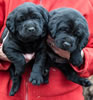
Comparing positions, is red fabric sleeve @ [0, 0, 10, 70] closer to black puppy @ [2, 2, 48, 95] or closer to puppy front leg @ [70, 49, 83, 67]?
black puppy @ [2, 2, 48, 95]

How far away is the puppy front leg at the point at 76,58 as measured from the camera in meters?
1.49

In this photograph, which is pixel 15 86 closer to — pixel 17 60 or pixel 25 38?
pixel 17 60

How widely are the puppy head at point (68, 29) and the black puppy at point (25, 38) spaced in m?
0.07

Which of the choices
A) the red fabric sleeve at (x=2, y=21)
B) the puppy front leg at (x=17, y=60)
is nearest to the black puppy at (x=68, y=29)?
the puppy front leg at (x=17, y=60)

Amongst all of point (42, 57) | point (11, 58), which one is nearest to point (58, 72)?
point (42, 57)

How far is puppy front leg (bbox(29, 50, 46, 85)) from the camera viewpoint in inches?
57.7

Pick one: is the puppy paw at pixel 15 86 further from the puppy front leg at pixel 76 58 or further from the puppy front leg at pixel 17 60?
the puppy front leg at pixel 76 58

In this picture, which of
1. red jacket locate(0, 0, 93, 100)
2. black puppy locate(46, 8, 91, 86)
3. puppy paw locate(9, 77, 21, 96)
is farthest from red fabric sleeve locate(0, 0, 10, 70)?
black puppy locate(46, 8, 91, 86)

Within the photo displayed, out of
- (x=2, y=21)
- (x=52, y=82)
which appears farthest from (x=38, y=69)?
(x=2, y=21)

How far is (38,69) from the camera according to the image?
4.87 ft

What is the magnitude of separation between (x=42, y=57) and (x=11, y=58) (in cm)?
20

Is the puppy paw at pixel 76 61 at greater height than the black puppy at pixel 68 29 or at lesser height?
lesser

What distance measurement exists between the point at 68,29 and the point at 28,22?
24 centimetres

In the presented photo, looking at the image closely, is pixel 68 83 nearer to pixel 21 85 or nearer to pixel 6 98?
pixel 21 85
